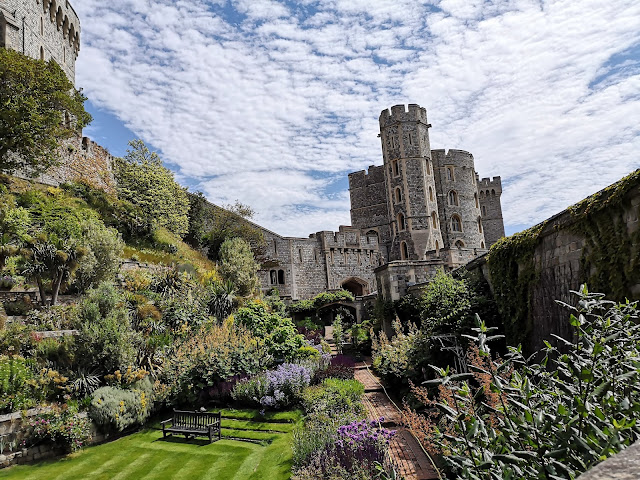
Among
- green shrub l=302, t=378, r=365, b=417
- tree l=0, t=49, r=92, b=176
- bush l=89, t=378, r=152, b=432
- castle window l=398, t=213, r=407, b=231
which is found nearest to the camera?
green shrub l=302, t=378, r=365, b=417

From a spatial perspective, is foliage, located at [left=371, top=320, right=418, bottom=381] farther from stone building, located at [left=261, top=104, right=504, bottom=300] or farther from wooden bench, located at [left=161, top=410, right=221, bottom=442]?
stone building, located at [left=261, top=104, right=504, bottom=300]

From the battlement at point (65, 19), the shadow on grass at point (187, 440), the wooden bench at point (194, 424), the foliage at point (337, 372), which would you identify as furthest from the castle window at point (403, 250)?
the battlement at point (65, 19)

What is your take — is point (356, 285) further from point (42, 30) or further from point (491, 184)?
point (42, 30)

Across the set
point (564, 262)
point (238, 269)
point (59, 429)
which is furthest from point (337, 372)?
point (238, 269)

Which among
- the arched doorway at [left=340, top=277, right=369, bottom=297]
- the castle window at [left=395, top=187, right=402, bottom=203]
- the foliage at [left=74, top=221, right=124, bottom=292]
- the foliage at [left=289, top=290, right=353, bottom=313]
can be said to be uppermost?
the castle window at [left=395, top=187, right=402, bottom=203]

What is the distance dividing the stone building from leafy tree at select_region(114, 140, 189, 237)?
7264 millimetres

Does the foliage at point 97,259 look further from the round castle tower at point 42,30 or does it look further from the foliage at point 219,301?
the round castle tower at point 42,30

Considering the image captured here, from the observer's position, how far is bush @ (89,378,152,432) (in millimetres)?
9820

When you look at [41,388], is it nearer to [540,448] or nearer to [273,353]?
[273,353]

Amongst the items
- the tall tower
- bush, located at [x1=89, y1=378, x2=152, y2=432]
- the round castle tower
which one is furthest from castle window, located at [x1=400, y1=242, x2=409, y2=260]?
the round castle tower

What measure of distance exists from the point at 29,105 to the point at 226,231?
589 inches

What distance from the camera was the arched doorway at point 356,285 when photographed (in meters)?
34.7

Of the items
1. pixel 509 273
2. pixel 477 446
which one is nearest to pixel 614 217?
pixel 509 273

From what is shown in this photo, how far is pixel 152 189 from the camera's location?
2595cm
